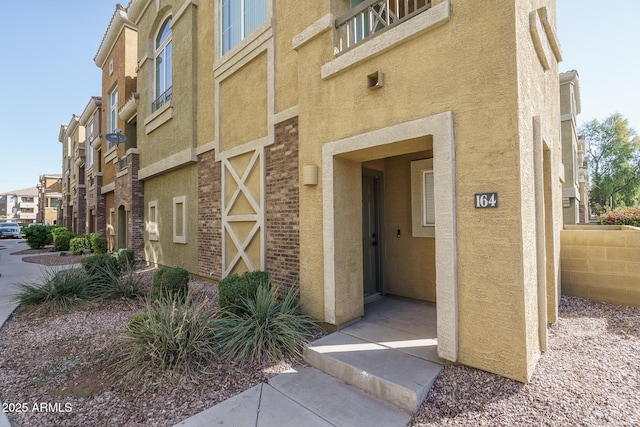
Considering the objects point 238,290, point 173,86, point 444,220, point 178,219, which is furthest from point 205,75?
point 444,220

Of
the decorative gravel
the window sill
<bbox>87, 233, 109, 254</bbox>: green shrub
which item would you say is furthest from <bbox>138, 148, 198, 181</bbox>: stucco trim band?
the decorative gravel

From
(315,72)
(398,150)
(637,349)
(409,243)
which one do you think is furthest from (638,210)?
(315,72)

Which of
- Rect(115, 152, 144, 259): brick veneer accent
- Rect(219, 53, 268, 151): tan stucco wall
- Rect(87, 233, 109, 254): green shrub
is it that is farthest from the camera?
Rect(87, 233, 109, 254): green shrub

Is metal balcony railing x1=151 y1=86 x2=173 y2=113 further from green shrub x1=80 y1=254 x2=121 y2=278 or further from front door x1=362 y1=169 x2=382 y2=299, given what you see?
front door x1=362 y1=169 x2=382 y2=299

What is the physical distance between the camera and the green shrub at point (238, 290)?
15.6ft

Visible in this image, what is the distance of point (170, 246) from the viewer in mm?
10156

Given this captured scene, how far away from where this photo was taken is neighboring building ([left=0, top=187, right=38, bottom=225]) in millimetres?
68250

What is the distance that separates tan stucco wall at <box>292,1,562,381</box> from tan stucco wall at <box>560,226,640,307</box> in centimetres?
331

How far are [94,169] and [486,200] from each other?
71.0 ft

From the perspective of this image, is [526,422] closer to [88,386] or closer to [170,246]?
[88,386]

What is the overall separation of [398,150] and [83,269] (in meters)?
8.15

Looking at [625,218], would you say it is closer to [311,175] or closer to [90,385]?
[311,175]

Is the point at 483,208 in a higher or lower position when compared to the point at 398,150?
lower

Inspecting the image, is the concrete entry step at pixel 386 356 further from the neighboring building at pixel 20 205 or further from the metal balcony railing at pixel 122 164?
the neighboring building at pixel 20 205
